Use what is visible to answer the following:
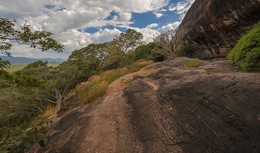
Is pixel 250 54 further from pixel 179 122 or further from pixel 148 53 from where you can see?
pixel 148 53

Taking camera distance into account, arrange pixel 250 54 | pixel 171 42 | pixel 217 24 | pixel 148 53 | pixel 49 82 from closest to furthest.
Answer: pixel 250 54 < pixel 217 24 < pixel 49 82 < pixel 171 42 < pixel 148 53

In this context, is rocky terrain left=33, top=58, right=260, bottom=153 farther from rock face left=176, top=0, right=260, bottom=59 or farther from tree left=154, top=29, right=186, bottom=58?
tree left=154, top=29, right=186, bottom=58

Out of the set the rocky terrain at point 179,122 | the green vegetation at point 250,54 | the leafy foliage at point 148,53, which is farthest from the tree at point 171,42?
the rocky terrain at point 179,122

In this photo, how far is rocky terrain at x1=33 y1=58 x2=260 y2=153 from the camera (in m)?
3.39

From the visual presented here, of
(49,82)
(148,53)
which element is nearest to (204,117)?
(49,82)

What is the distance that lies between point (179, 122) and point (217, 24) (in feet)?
44.3

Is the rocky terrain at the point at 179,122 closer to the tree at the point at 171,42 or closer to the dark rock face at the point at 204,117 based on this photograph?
the dark rock face at the point at 204,117

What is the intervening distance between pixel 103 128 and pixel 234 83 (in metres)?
3.81

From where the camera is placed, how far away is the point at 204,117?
4.07 meters

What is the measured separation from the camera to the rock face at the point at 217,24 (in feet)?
40.8

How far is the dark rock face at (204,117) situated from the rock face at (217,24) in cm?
1019

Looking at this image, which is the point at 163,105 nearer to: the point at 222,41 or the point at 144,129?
the point at 144,129

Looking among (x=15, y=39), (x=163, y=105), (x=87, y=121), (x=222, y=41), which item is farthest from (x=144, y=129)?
(x=222, y=41)

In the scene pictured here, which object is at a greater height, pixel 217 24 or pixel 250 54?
pixel 217 24
